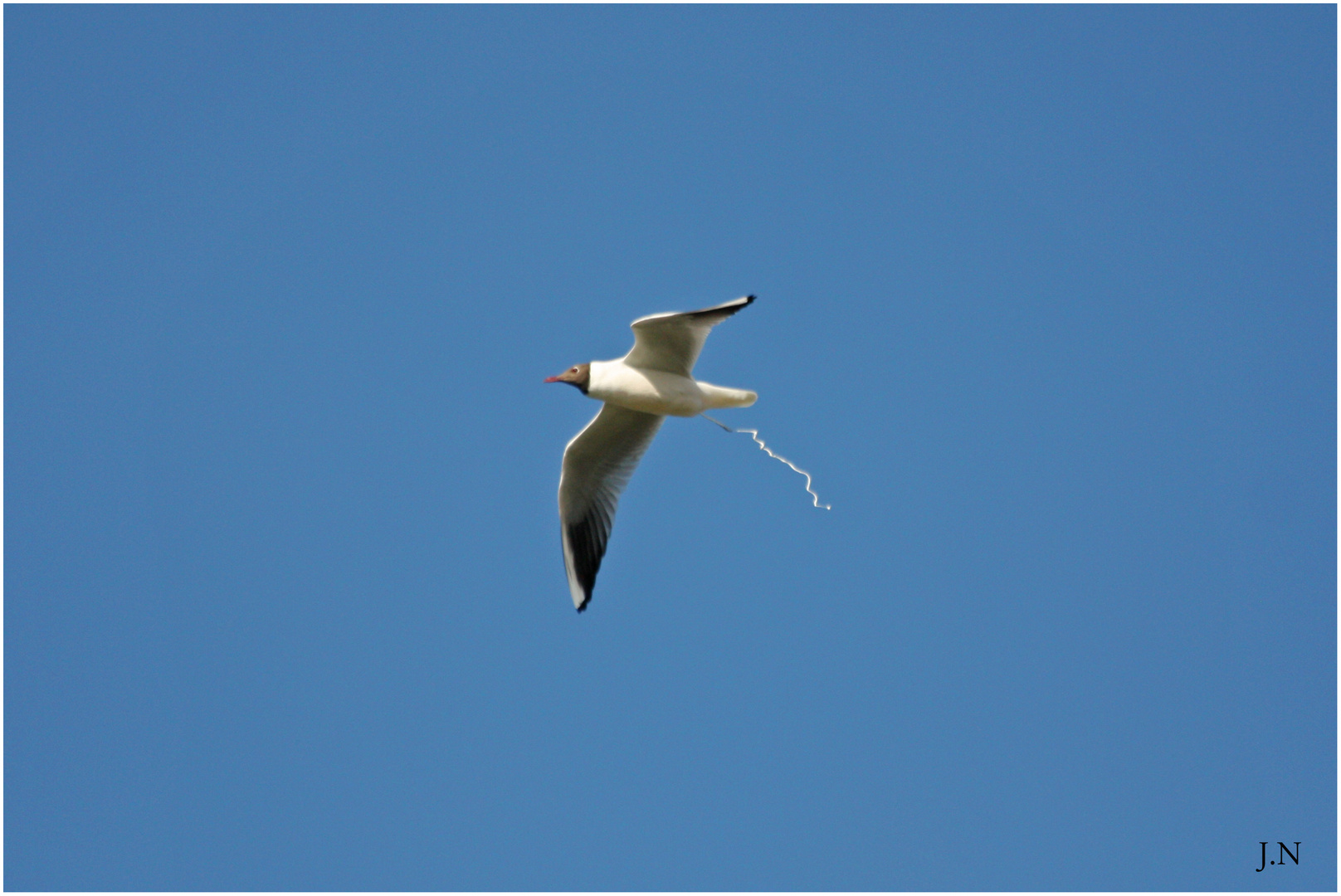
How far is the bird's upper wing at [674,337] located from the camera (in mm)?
7691

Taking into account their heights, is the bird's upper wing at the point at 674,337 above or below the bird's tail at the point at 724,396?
above

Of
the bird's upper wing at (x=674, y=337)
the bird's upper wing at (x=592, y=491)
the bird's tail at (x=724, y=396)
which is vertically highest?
the bird's upper wing at (x=674, y=337)

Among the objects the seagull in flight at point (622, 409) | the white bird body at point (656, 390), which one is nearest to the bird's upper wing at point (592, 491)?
the seagull in flight at point (622, 409)

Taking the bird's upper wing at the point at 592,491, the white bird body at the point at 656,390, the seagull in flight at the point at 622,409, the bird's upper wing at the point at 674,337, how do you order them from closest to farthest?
the bird's upper wing at the point at 674,337, the seagull in flight at the point at 622,409, the white bird body at the point at 656,390, the bird's upper wing at the point at 592,491

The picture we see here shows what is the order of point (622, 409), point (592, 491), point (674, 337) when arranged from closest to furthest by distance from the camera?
point (674, 337), point (622, 409), point (592, 491)

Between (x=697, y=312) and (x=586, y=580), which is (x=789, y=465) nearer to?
(x=697, y=312)

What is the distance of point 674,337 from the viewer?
316 inches

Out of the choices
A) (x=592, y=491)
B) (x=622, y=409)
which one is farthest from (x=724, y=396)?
(x=592, y=491)

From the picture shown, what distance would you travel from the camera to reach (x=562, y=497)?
9016 mm

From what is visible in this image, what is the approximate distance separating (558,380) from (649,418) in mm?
836

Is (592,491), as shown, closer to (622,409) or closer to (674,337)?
(622,409)

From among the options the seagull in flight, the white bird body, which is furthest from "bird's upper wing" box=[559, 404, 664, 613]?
the white bird body

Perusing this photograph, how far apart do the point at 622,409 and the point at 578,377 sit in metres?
0.53

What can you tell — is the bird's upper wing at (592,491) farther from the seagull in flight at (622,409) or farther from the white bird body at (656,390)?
the white bird body at (656,390)
